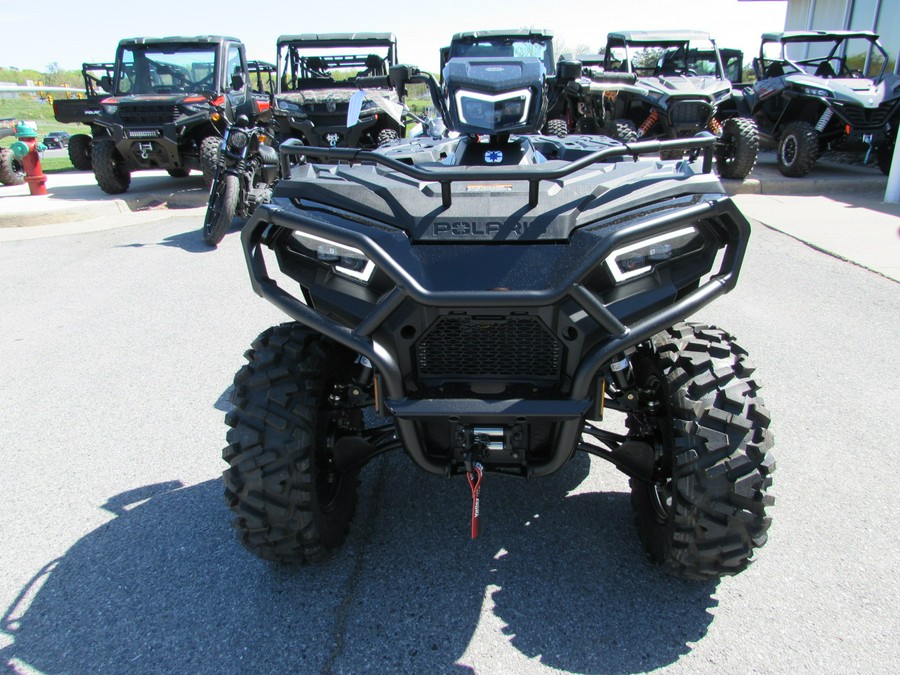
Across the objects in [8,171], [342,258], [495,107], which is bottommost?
[8,171]

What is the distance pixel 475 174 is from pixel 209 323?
367cm

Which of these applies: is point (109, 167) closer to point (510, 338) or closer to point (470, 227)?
point (470, 227)

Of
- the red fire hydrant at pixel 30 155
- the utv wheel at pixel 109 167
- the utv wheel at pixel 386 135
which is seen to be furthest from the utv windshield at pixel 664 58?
the red fire hydrant at pixel 30 155

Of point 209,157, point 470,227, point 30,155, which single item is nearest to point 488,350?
point 470,227

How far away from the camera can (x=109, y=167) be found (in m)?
10.4

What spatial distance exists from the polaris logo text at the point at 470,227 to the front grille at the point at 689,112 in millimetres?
8912

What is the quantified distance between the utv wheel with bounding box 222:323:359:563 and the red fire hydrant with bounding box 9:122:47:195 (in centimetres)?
1049

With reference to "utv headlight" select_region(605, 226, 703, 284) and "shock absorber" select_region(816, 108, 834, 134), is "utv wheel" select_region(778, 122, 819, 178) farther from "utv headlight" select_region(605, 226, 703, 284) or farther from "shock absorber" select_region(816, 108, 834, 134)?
"utv headlight" select_region(605, 226, 703, 284)

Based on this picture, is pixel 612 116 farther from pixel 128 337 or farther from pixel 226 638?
pixel 226 638

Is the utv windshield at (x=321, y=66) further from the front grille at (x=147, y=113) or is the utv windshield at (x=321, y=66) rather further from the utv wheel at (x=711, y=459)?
the utv wheel at (x=711, y=459)

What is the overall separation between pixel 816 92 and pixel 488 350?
10299mm

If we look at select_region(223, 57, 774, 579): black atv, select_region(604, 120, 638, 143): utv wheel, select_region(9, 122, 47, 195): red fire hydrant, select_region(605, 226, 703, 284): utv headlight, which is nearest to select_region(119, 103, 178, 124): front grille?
select_region(9, 122, 47, 195): red fire hydrant

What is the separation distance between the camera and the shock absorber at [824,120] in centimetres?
995

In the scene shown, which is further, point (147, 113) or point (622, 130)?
point (147, 113)
